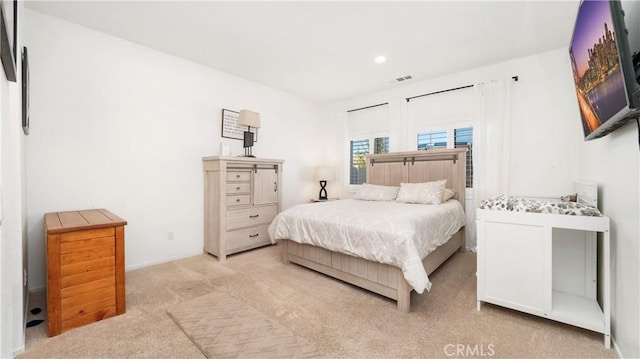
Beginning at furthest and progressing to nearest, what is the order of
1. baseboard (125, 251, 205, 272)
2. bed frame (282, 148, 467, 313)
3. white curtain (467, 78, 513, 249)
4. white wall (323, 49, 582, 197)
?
white curtain (467, 78, 513, 249) → white wall (323, 49, 582, 197) → baseboard (125, 251, 205, 272) → bed frame (282, 148, 467, 313)

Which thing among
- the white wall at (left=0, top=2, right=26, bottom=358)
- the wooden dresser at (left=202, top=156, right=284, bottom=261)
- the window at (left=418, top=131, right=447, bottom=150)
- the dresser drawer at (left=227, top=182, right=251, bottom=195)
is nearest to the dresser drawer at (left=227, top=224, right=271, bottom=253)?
the wooden dresser at (left=202, top=156, right=284, bottom=261)

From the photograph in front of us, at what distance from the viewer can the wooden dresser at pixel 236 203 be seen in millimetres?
3311

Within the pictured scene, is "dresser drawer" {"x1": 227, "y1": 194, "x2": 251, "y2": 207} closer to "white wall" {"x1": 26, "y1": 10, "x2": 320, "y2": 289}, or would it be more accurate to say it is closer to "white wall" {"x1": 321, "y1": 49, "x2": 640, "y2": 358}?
"white wall" {"x1": 26, "y1": 10, "x2": 320, "y2": 289}

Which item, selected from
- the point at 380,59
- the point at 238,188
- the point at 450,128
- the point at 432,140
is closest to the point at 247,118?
the point at 238,188

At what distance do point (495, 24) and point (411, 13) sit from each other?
0.92 metres

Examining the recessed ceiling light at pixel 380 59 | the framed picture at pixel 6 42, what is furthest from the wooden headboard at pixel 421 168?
the framed picture at pixel 6 42

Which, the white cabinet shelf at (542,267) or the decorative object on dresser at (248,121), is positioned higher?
the decorative object on dresser at (248,121)

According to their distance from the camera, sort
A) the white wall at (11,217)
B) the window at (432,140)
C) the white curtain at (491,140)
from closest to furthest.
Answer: the white wall at (11,217), the white curtain at (491,140), the window at (432,140)

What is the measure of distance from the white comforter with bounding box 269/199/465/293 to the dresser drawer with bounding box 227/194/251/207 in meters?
0.67

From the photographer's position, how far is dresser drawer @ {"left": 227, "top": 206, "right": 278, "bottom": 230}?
11.2 ft

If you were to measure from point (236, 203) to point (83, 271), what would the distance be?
5.75 ft

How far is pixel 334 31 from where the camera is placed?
108 inches

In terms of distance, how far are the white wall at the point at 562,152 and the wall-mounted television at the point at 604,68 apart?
0.17 metres

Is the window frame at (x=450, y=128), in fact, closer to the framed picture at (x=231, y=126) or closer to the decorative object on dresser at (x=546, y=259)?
the decorative object on dresser at (x=546, y=259)
